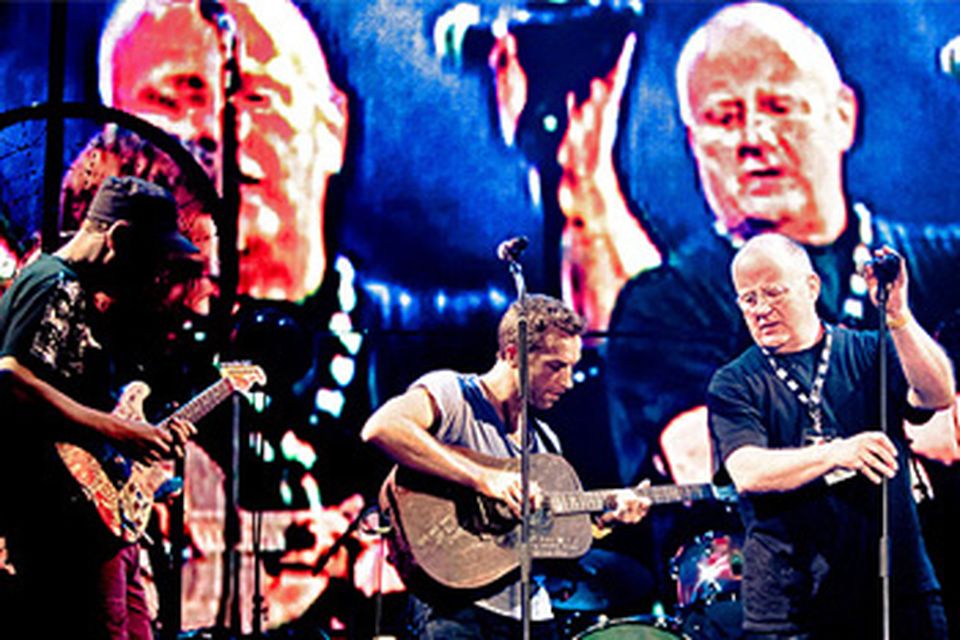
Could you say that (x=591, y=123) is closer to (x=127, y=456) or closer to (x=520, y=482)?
(x=520, y=482)

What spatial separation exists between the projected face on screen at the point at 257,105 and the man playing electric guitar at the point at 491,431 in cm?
A: 84

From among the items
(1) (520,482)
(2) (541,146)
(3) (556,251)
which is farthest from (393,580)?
(2) (541,146)

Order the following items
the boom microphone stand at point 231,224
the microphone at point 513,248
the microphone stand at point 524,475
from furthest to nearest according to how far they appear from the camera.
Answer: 1. the boom microphone stand at point 231,224
2. the microphone at point 513,248
3. the microphone stand at point 524,475

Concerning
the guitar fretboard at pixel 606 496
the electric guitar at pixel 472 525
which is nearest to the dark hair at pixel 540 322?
the electric guitar at pixel 472 525

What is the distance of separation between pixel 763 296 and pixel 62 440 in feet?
9.93

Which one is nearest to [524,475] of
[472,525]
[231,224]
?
[472,525]

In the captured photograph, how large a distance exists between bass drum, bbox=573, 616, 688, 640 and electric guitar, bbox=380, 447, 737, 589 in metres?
0.30

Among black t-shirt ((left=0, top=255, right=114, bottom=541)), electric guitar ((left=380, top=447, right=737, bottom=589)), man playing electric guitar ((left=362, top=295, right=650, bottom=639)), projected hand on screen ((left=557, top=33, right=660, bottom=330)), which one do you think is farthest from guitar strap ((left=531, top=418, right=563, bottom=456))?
black t-shirt ((left=0, top=255, right=114, bottom=541))

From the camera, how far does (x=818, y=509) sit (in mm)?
4781

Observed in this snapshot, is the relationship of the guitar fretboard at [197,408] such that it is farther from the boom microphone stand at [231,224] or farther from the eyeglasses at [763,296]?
the eyeglasses at [763,296]

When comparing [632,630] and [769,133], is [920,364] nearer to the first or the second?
[769,133]

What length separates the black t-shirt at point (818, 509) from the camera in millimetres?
4629

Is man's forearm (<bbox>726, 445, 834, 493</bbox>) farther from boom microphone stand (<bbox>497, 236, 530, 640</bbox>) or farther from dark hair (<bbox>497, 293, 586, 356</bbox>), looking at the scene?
boom microphone stand (<bbox>497, 236, 530, 640</bbox>)

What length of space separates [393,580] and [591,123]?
7.14 ft
